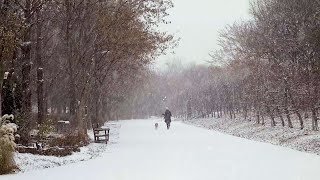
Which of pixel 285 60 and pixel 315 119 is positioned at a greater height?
pixel 285 60

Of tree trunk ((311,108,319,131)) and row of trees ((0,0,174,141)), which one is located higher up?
row of trees ((0,0,174,141))

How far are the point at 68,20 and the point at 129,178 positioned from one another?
46.7 feet

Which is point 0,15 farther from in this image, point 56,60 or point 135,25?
point 56,60

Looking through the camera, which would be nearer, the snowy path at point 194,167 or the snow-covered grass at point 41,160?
the snowy path at point 194,167

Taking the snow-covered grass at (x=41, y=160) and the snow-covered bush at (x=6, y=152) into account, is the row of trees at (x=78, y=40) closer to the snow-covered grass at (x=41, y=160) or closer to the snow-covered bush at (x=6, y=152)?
the snow-covered grass at (x=41, y=160)

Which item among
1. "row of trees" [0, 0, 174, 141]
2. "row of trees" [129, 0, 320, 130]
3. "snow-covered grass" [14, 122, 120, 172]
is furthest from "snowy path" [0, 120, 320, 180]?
"row of trees" [129, 0, 320, 130]

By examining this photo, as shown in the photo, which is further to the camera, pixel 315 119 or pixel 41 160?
pixel 315 119

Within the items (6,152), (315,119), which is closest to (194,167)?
(6,152)

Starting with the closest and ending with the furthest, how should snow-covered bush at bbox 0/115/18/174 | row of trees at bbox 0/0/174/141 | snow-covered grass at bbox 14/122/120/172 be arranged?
snow-covered bush at bbox 0/115/18/174 < snow-covered grass at bbox 14/122/120/172 < row of trees at bbox 0/0/174/141

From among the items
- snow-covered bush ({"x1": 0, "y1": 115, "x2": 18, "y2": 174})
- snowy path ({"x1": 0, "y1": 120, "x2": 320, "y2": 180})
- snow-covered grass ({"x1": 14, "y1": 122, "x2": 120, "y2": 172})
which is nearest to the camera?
snowy path ({"x1": 0, "y1": 120, "x2": 320, "y2": 180})

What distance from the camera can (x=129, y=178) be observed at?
12.6 metres

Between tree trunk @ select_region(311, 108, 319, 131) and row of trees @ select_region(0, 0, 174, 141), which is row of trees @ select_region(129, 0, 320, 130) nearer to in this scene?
tree trunk @ select_region(311, 108, 319, 131)

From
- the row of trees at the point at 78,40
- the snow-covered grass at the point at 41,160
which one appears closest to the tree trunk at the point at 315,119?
the row of trees at the point at 78,40

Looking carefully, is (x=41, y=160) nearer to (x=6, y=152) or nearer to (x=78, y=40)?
(x=6, y=152)
